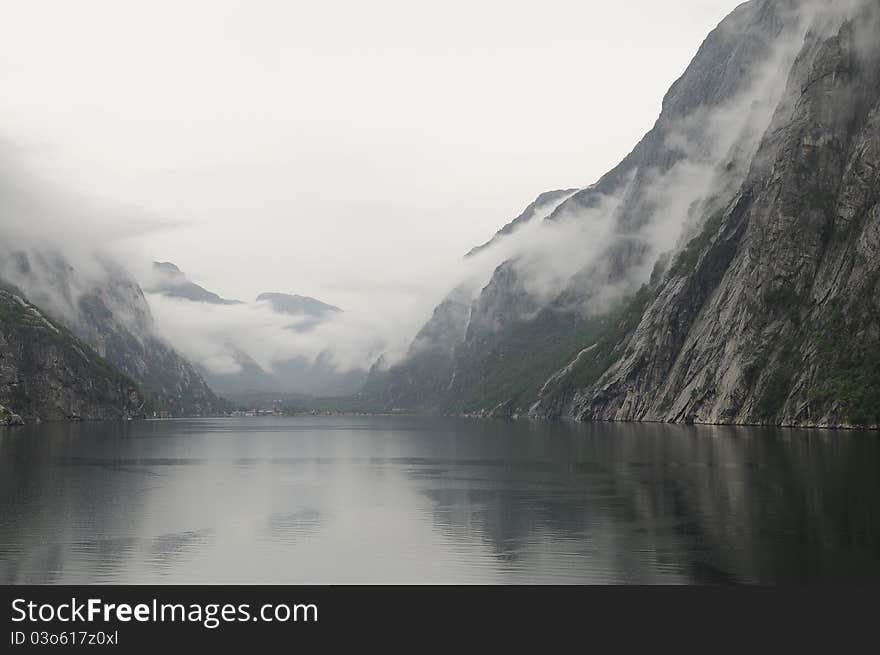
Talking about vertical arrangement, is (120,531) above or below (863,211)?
below

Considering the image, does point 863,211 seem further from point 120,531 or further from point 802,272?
point 120,531

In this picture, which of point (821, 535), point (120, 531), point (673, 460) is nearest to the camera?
point (821, 535)

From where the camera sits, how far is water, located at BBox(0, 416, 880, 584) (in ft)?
130

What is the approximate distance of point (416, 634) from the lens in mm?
29906

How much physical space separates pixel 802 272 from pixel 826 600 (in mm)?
175466

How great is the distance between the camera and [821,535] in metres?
45.5

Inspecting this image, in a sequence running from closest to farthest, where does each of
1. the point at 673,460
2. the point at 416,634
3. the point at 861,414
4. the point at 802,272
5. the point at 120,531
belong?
1. the point at 416,634
2. the point at 120,531
3. the point at 673,460
4. the point at 861,414
5. the point at 802,272

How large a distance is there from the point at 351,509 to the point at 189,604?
29922mm

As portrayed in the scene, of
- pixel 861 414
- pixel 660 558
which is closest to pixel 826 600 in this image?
pixel 660 558

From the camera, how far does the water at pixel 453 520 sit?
39500 mm

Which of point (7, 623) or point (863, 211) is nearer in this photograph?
point (7, 623)

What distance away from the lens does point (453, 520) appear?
55719 mm

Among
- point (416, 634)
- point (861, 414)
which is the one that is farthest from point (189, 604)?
point (861, 414)

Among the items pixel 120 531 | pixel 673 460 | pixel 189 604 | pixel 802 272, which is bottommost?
pixel 189 604
